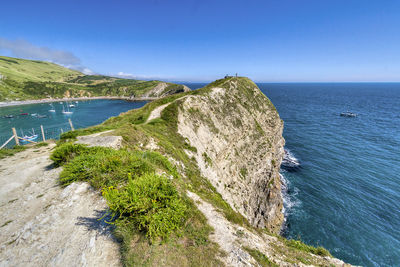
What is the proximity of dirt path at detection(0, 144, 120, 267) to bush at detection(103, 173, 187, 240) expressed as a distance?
1.26 m

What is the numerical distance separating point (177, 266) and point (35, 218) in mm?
7390

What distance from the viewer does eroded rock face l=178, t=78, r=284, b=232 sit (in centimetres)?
3094

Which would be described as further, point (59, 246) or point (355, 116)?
point (355, 116)

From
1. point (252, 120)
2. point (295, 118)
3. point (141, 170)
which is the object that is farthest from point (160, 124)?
point (295, 118)

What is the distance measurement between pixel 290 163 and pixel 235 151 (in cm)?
2875

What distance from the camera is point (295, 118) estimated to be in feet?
324

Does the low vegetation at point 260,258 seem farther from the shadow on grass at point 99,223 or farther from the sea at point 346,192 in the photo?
the sea at point 346,192

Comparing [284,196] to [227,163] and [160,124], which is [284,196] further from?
[160,124]

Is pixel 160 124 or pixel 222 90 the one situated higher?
pixel 222 90

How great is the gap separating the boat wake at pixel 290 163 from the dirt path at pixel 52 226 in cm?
5745

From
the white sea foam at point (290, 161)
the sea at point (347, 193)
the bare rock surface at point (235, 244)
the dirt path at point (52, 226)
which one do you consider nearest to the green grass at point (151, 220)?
the bare rock surface at point (235, 244)

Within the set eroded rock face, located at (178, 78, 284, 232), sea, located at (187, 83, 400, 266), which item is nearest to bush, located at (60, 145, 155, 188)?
sea, located at (187, 83, 400, 266)

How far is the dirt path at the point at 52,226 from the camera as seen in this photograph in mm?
6180

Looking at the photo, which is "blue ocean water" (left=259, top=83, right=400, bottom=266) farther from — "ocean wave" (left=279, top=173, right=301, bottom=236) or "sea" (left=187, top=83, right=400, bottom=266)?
"ocean wave" (left=279, top=173, right=301, bottom=236)
